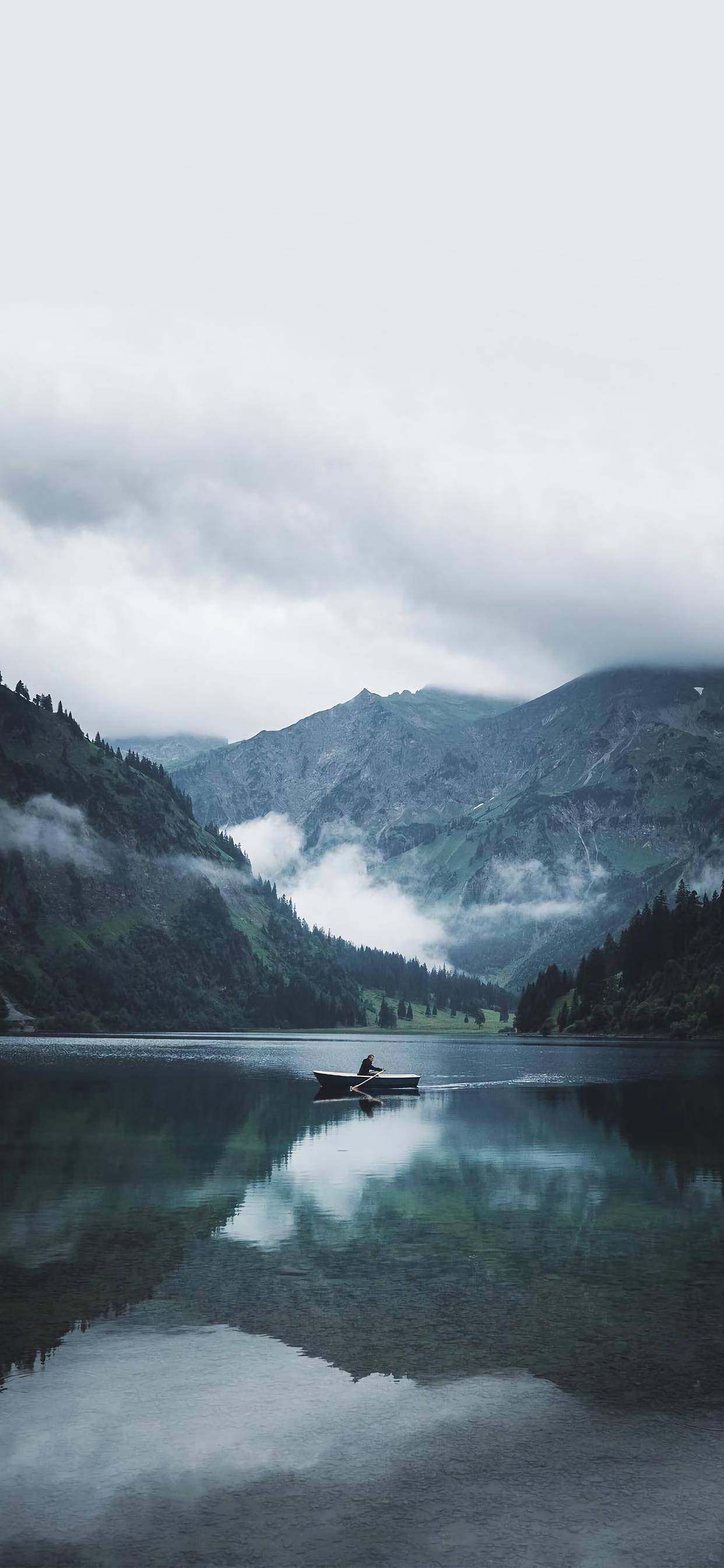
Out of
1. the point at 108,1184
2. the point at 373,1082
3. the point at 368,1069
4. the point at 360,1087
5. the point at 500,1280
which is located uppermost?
the point at 500,1280

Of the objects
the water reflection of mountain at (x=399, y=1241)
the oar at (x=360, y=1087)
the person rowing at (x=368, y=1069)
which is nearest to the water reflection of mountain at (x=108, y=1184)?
the water reflection of mountain at (x=399, y=1241)

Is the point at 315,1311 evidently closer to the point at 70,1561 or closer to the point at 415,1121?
the point at 70,1561

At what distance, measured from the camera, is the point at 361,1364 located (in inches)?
1177

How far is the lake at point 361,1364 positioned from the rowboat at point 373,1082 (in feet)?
238

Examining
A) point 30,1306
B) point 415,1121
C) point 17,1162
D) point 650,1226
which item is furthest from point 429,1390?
point 415,1121

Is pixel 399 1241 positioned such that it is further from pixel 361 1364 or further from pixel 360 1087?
pixel 360 1087

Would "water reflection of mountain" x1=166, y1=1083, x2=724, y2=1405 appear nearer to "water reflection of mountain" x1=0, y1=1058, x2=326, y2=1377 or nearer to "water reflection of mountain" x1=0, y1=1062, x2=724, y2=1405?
"water reflection of mountain" x1=0, y1=1062, x2=724, y2=1405

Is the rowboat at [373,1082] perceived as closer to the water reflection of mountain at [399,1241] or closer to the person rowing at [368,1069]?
the person rowing at [368,1069]

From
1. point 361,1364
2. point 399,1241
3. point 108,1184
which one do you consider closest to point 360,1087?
point 108,1184

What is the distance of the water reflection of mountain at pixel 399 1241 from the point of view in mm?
31688

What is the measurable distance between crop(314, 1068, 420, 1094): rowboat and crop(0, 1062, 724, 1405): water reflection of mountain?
153 ft

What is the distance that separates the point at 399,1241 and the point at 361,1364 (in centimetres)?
1672

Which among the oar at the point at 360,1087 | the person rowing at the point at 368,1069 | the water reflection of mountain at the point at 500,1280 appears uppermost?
the water reflection of mountain at the point at 500,1280

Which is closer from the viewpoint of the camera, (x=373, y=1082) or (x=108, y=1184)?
(x=108, y=1184)
